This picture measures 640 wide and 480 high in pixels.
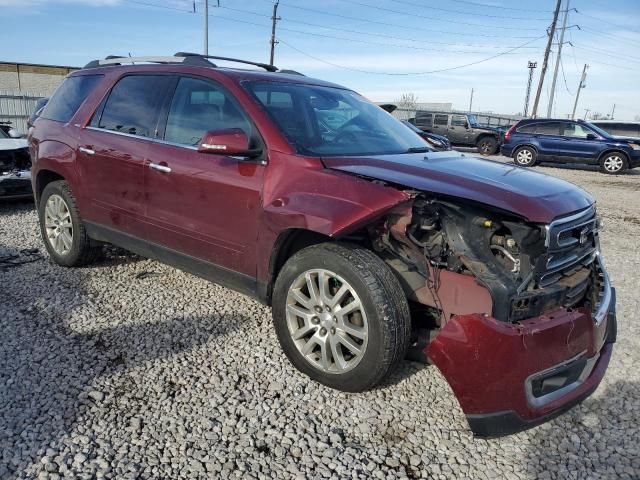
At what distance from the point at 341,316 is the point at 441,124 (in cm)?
2158

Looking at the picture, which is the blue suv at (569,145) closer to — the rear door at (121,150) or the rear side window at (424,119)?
the rear side window at (424,119)

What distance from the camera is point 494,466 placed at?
2461mm

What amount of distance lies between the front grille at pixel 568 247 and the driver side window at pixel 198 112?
1939 mm

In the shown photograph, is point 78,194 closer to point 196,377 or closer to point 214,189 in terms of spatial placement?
point 214,189

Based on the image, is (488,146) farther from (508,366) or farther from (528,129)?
(508,366)

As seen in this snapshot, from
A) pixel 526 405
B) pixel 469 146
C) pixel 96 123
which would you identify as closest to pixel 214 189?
pixel 96 123

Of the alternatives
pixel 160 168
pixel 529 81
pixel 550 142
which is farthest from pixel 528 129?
pixel 529 81

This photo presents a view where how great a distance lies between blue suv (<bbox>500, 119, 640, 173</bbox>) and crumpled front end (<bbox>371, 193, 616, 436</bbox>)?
15.4m

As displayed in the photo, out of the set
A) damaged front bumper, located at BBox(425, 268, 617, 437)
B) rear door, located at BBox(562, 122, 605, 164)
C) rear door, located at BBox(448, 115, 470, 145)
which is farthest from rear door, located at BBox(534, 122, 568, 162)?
damaged front bumper, located at BBox(425, 268, 617, 437)

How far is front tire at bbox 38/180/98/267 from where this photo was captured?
464 centimetres

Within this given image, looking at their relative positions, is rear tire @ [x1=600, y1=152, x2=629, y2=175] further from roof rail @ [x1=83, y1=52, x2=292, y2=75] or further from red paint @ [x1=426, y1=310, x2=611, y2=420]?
red paint @ [x1=426, y1=310, x2=611, y2=420]

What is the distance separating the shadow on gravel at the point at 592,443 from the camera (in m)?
2.45

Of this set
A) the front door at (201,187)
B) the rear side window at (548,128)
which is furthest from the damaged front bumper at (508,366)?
the rear side window at (548,128)

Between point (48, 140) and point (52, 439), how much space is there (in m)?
3.23
